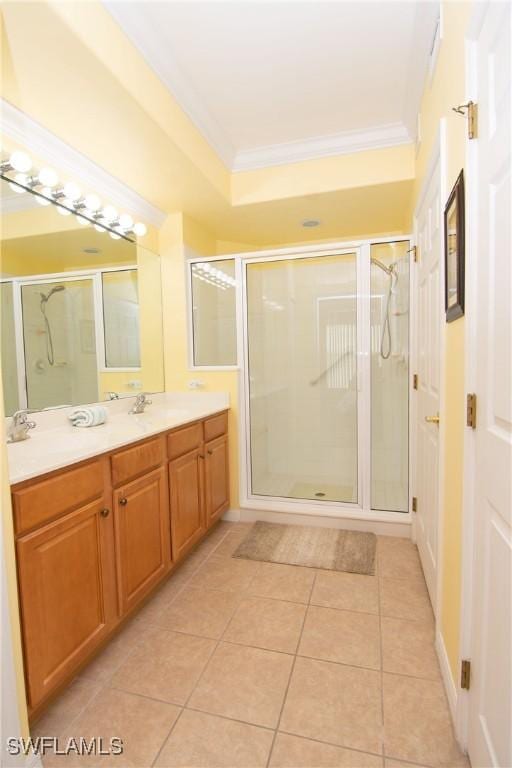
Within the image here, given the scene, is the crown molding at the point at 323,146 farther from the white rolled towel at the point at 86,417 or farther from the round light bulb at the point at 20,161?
the white rolled towel at the point at 86,417

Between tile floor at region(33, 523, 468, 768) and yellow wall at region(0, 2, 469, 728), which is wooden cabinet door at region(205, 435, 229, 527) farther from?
tile floor at region(33, 523, 468, 768)

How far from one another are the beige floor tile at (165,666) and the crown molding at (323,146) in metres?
2.92

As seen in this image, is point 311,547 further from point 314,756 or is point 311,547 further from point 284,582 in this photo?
point 314,756

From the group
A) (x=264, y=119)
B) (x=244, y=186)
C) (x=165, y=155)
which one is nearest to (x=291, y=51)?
(x=264, y=119)

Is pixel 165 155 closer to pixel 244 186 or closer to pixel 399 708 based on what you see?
pixel 244 186

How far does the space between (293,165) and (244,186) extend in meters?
0.38

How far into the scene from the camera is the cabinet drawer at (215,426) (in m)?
2.64

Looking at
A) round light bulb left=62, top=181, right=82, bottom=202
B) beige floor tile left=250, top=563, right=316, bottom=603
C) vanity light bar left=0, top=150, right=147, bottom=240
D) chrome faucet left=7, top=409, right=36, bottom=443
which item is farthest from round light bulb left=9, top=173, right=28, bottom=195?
beige floor tile left=250, top=563, right=316, bottom=603

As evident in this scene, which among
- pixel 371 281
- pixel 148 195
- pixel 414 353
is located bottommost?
pixel 414 353

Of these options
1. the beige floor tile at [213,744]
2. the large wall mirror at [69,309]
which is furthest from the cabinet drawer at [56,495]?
the beige floor tile at [213,744]

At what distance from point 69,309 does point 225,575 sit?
1769mm

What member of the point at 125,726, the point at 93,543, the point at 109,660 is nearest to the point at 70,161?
the point at 93,543

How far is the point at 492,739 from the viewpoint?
3.24 ft

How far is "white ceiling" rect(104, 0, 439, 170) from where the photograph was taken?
5.53 ft
